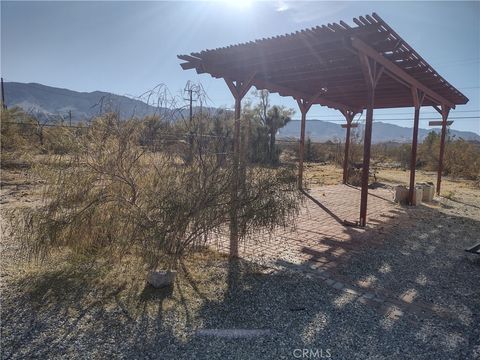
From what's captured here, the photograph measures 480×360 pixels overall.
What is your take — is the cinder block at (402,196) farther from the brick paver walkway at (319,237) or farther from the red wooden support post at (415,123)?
the brick paver walkway at (319,237)

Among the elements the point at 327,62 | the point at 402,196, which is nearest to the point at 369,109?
the point at 327,62

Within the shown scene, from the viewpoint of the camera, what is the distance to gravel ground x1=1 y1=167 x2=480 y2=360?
2336 millimetres

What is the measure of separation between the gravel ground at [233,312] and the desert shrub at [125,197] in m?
0.39

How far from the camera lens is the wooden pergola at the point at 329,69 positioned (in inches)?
183

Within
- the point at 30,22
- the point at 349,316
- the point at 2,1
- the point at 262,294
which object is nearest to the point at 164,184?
the point at 262,294

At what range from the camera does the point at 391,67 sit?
6145mm

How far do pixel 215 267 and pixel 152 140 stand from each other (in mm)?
1660

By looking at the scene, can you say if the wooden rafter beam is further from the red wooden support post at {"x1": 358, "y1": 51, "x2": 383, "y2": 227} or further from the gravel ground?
the gravel ground

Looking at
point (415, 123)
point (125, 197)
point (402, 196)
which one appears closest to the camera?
point (125, 197)

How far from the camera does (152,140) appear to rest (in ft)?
10.6

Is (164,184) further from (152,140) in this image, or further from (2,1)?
(2,1)

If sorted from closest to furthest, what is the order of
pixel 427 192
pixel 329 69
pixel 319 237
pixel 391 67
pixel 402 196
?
pixel 319 237 → pixel 391 67 → pixel 329 69 → pixel 402 196 → pixel 427 192

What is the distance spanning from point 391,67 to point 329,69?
1.19 m

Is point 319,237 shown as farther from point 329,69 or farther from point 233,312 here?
point 329,69
